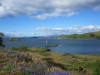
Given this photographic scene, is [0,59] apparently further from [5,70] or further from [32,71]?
[32,71]

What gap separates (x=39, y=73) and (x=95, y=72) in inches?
311

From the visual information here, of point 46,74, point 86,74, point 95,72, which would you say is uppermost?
point 46,74

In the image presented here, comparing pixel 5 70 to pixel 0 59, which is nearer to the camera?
pixel 5 70

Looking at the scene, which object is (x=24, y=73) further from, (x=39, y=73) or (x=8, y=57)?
(x=8, y=57)

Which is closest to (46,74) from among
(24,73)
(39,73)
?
(39,73)

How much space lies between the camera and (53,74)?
7422 mm

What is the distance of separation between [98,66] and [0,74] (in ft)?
30.9

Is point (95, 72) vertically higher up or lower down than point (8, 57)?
lower down

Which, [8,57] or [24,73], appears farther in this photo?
[8,57]

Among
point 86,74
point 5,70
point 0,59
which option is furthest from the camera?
point 86,74

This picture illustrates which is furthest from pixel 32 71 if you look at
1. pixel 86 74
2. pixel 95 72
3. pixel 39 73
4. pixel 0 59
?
pixel 86 74

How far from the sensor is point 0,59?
1021 cm

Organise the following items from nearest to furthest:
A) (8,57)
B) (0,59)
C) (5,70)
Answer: (5,70) → (0,59) → (8,57)

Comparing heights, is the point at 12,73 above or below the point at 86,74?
above
